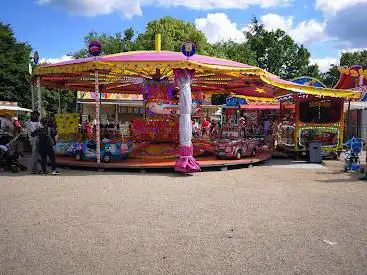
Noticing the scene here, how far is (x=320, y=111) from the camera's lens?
15.6 meters

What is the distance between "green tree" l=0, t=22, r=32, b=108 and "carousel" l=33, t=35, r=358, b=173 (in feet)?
74.9

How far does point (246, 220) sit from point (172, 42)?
38018 mm

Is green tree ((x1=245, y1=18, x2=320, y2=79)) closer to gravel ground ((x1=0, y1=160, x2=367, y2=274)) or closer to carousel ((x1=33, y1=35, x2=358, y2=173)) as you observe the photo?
carousel ((x1=33, y1=35, x2=358, y2=173))

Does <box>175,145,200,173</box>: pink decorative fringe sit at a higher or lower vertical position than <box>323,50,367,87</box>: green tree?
lower

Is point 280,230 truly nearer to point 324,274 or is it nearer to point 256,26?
point 324,274

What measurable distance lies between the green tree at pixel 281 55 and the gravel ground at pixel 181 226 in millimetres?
42820

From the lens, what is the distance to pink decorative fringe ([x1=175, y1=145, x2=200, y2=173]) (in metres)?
10.8

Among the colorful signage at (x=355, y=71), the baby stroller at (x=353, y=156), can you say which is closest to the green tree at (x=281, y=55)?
the colorful signage at (x=355, y=71)

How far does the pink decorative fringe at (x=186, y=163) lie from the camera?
10805 millimetres

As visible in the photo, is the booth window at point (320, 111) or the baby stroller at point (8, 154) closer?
the baby stroller at point (8, 154)

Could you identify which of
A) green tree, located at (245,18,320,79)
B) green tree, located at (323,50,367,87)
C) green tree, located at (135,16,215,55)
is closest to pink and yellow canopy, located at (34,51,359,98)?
green tree, located at (135,16,215,55)

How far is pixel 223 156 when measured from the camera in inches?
509

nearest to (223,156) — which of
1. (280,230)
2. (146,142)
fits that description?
(146,142)

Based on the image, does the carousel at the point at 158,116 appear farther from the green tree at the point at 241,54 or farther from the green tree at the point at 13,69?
the green tree at the point at 241,54
